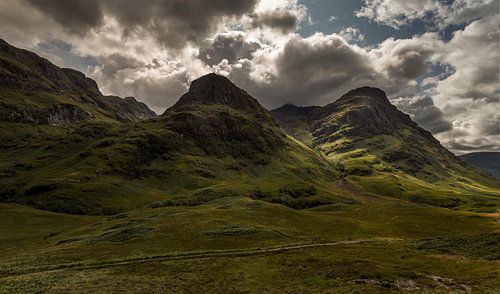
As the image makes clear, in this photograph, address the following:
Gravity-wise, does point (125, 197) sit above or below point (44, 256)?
above

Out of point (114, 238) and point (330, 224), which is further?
point (330, 224)

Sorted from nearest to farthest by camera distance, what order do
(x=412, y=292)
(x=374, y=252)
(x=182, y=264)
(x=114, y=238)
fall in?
(x=412, y=292)
(x=182, y=264)
(x=374, y=252)
(x=114, y=238)

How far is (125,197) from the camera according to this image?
17662 centimetres

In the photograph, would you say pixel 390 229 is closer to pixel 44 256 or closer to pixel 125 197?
pixel 44 256

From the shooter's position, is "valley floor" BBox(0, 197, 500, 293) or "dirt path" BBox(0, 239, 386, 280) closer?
"valley floor" BBox(0, 197, 500, 293)

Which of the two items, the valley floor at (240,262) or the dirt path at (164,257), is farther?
the dirt path at (164,257)

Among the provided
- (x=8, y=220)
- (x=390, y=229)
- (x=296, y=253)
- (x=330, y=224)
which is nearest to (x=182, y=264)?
(x=296, y=253)

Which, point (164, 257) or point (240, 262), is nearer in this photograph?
point (240, 262)

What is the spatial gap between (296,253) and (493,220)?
365 feet

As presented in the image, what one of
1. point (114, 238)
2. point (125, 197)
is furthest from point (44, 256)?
point (125, 197)

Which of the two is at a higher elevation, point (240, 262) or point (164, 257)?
point (164, 257)

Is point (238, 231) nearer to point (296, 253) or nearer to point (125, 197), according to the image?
point (296, 253)

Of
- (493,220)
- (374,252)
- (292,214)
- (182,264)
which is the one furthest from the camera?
(493,220)

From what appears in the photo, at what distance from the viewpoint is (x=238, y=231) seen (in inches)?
Answer: 3036
